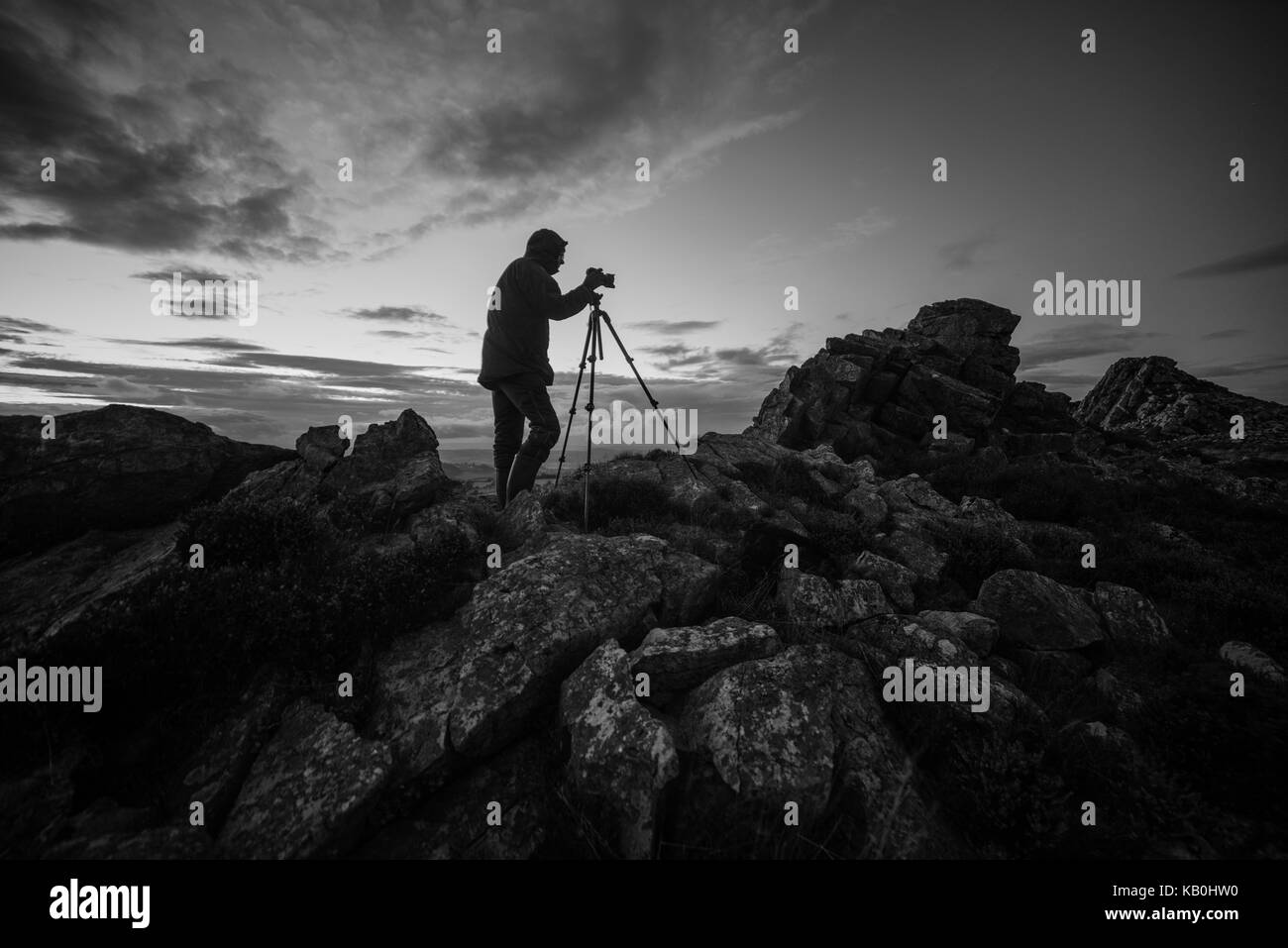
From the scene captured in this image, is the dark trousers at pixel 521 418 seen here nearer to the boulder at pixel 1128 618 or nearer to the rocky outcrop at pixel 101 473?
the rocky outcrop at pixel 101 473

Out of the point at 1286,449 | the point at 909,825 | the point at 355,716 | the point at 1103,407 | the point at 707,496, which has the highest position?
the point at 1103,407

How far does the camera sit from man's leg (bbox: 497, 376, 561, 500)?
914cm

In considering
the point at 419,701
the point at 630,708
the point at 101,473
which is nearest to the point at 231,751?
the point at 419,701

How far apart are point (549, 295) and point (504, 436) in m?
3.26

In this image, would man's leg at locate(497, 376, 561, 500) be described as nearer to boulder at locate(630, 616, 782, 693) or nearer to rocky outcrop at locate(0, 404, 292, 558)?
boulder at locate(630, 616, 782, 693)

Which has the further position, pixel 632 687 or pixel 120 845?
pixel 632 687

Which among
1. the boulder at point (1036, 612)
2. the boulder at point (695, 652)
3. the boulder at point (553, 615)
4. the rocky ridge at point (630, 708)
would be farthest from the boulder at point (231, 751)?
the boulder at point (1036, 612)

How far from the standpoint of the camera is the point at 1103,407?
43531 millimetres

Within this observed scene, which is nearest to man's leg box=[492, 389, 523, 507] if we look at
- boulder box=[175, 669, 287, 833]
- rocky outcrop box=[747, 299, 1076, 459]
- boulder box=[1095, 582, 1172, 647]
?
boulder box=[175, 669, 287, 833]
